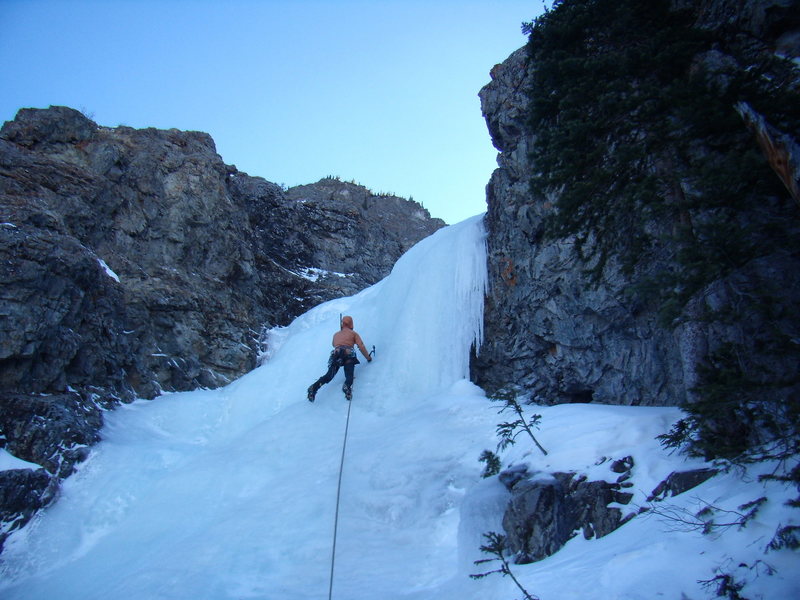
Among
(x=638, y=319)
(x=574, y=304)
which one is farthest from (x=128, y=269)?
(x=638, y=319)

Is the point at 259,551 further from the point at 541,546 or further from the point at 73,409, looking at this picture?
the point at 73,409

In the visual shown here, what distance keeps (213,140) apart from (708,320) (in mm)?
13669

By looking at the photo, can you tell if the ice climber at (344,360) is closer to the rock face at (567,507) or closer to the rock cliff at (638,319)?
the rock cliff at (638,319)

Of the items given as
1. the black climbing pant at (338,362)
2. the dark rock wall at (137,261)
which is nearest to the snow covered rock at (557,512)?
the black climbing pant at (338,362)

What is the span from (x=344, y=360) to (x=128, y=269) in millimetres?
5211

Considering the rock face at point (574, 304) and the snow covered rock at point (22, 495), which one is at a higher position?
the rock face at point (574, 304)

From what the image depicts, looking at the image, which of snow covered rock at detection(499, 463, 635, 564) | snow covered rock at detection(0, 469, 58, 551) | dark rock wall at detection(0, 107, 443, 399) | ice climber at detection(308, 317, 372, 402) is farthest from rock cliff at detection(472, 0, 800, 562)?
dark rock wall at detection(0, 107, 443, 399)

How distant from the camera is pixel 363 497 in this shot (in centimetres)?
550

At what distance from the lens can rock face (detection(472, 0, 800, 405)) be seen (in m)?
4.26

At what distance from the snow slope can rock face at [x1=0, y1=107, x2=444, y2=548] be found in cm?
78

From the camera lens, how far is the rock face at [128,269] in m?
7.33

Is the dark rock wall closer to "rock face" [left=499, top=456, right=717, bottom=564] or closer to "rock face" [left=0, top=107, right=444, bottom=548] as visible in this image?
"rock face" [left=0, top=107, right=444, bottom=548]

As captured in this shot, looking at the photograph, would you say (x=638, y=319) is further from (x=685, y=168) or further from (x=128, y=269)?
(x=128, y=269)

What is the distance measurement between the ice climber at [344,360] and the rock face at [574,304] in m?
2.10
